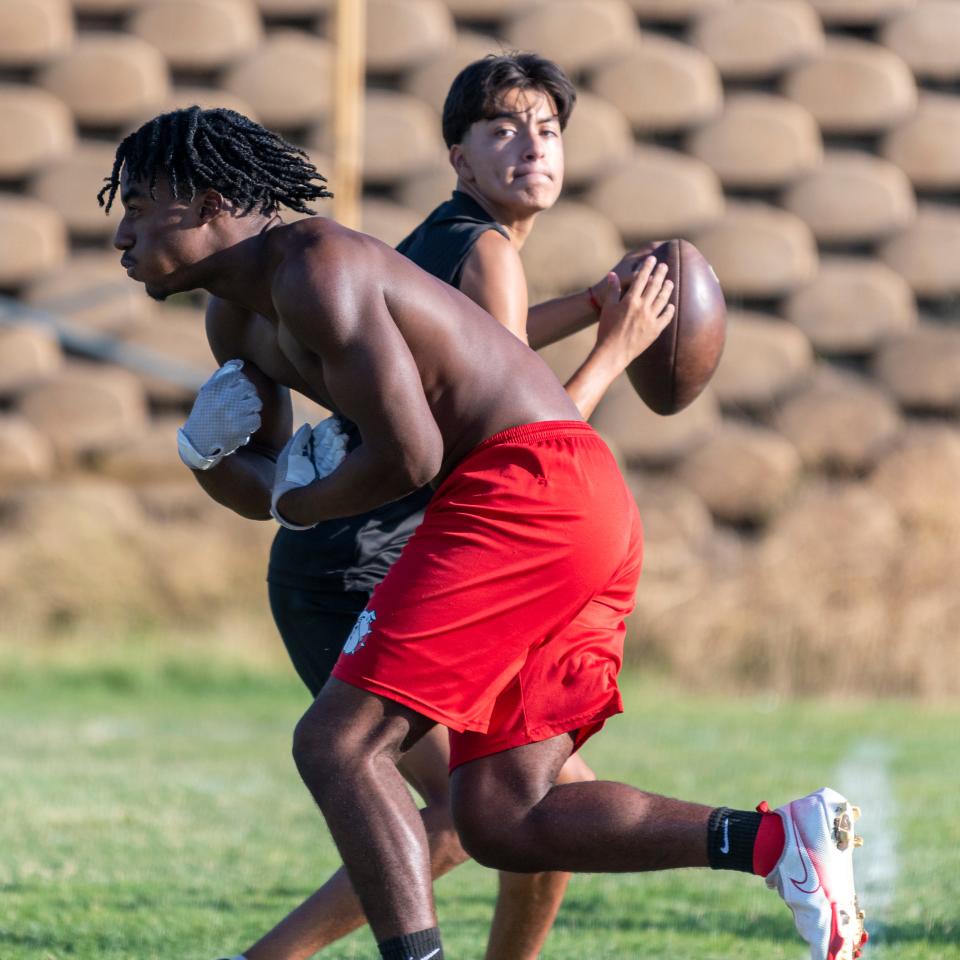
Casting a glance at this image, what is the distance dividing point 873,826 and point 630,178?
19.3 feet

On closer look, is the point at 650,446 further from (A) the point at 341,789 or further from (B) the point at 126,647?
(A) the point at 341,789

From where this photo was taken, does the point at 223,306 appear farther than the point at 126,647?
No

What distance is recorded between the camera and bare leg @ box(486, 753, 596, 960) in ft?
10.9

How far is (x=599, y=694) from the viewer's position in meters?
2.99

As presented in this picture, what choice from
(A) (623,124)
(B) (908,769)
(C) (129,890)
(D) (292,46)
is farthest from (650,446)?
(C) (129,890)

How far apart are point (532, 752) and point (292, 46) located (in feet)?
27.5

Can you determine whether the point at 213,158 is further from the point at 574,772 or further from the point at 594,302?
the point at 574,772

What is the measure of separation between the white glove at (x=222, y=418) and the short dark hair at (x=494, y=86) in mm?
839

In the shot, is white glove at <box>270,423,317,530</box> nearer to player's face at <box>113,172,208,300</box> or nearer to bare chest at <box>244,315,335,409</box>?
bare chest at <box>244,315,335,409</box>

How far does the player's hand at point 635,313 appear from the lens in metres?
3.51

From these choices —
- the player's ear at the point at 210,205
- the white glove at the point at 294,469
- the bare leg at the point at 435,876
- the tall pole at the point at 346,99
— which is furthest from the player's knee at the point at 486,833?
the tall pole at the point at 346,99

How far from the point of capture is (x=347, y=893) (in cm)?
335

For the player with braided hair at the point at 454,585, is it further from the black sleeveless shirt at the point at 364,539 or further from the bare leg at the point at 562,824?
the black sleeveless shirt at the point at 364,539

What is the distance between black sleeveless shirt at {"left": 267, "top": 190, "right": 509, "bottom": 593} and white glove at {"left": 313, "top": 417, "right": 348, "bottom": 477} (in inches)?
18.2
